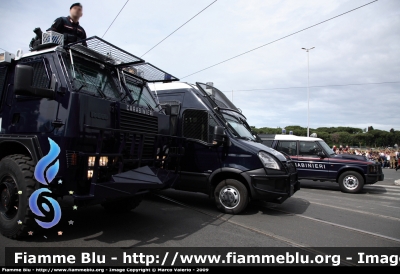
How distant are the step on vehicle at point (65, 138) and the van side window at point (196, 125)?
1770 mm

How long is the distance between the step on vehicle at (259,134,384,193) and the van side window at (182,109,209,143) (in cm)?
602

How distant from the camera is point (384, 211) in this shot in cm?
704

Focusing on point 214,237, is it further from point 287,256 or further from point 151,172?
point 151,172

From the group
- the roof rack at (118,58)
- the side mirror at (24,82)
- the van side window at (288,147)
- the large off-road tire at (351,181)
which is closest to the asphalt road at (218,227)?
the side mirror at (24,82)

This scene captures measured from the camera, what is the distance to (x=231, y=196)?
590 cm

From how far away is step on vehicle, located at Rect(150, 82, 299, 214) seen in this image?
5.73 meters

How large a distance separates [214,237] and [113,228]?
1688mm

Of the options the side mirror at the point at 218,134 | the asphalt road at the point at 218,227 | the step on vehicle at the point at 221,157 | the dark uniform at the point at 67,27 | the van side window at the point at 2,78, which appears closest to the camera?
the asphalt road at the point at 218,227

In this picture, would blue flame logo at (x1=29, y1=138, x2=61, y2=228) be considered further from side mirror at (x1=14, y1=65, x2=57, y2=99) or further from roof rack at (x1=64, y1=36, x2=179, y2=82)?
roof rack at (x1=64, y1=36, x2=179, y2=82)

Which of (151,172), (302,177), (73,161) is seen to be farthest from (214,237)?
(302,177)

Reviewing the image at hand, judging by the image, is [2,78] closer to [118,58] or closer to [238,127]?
Result: [118,58]

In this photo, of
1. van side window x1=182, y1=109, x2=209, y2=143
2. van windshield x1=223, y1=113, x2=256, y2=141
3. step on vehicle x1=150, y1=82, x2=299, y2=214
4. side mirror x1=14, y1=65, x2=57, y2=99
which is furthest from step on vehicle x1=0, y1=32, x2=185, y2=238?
van windshield x1=223, y1=113, x2=256, y2=141

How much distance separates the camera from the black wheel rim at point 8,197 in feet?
12.8

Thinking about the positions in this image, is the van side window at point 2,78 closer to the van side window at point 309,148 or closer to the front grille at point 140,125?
the front grille at point 140,125
